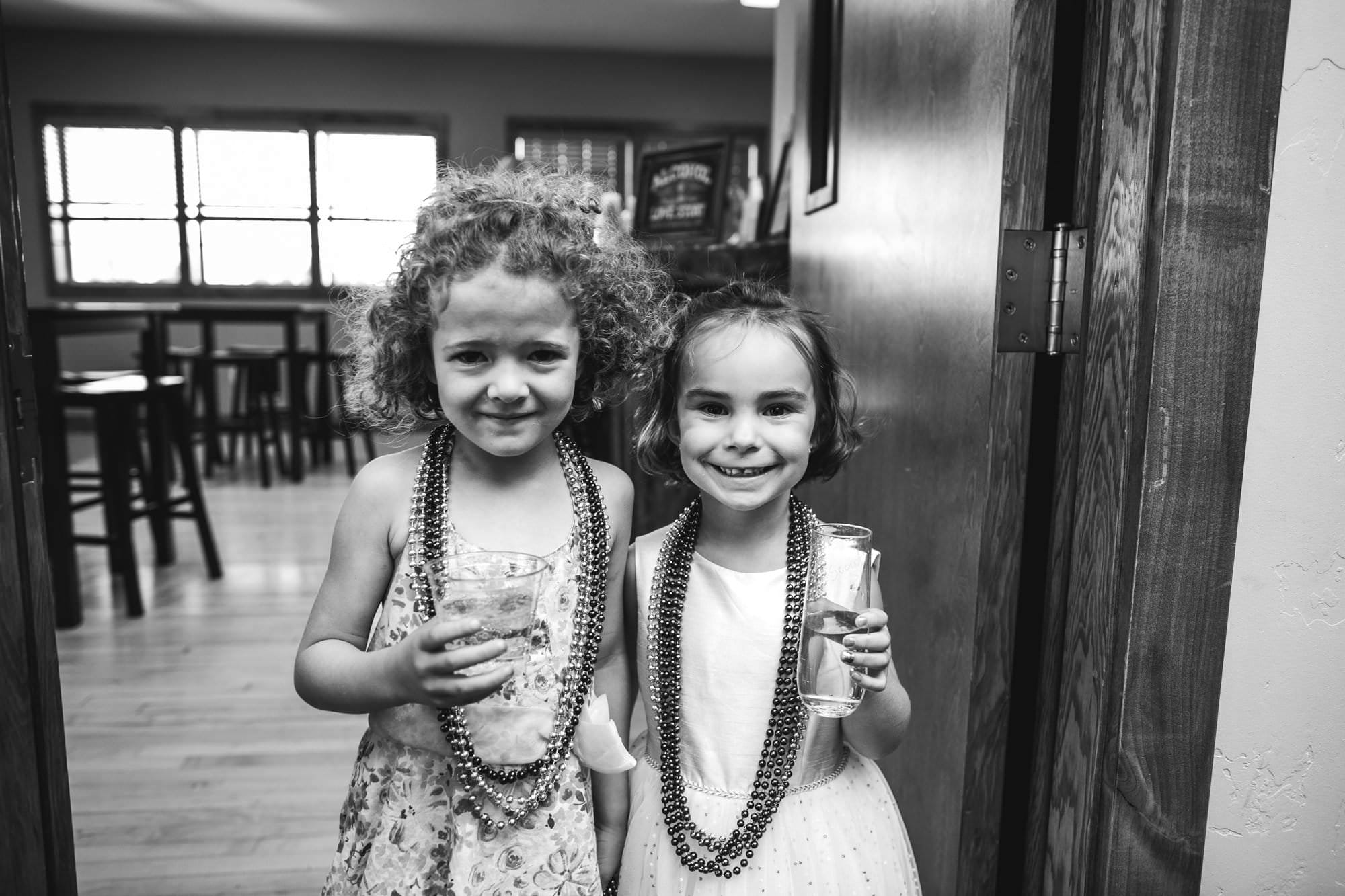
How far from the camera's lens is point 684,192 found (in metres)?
3.57

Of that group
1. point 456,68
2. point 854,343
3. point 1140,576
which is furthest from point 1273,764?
point 456,68

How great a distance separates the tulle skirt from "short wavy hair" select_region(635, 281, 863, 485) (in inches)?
14.7

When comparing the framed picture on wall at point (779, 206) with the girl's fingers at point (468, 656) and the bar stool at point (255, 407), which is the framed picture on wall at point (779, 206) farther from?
the bar stool at point (255, 407)

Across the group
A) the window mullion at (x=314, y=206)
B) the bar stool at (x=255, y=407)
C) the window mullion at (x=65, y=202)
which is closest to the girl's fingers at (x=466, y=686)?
the bar stool at (x=255, y=407)

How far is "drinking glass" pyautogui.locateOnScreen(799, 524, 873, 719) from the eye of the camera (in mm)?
865

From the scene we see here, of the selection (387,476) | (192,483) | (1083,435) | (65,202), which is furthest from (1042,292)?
(65,202)

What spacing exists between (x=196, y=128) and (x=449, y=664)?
28.6 ft

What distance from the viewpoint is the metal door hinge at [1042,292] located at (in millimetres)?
990

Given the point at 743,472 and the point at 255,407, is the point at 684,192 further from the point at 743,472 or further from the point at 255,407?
the point at 255,407

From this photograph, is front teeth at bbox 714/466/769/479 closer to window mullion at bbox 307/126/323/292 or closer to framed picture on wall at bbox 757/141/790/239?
framed picture on wall at bbox 757/141/790/239

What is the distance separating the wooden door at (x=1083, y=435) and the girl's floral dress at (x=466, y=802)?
47 centimetres

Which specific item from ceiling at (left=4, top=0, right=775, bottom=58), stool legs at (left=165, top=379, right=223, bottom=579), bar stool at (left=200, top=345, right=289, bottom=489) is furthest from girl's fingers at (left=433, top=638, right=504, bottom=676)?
ceiling at (left=4, top=0, right=775, bottom=58)

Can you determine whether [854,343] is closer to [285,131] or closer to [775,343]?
[775,343]

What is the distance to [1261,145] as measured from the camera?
2.81 feet
